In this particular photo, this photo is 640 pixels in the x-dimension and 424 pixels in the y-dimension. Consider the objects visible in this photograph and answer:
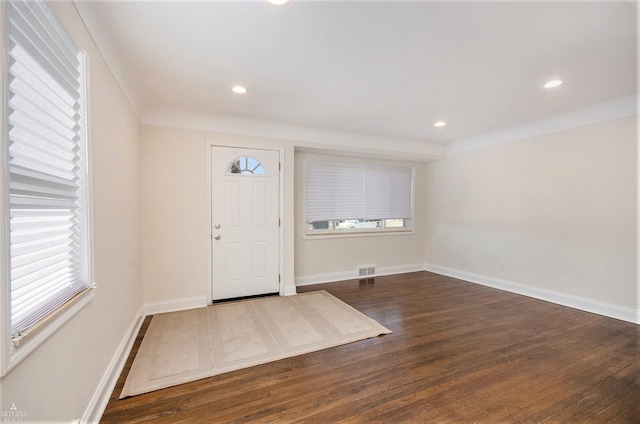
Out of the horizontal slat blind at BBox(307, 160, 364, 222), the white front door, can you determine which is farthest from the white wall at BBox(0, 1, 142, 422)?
the horizontal slat blind at BBox(307, 160, 364, 222)

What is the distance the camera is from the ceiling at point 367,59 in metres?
1.58

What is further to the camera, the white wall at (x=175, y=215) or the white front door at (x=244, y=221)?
the white front door at (x=244, y=221)

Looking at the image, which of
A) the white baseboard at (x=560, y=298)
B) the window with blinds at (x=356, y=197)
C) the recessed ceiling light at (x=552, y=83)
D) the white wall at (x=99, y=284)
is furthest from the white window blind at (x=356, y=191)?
the recessed ceiling light at (x=552, y=83)

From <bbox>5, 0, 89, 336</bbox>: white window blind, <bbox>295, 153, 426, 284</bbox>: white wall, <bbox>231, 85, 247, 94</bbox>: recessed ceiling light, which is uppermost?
<bbox>231, 85, 247, 94</bbox>: recessed ceiling light

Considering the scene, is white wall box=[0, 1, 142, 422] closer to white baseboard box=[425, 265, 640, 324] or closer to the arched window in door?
the arched window in door

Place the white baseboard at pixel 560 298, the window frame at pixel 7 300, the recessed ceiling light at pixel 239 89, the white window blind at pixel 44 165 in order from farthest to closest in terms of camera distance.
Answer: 1. the white baseboard at pixel 560 298
2. the recessed ceiling light at pixel 239 89
3. the white window blind at pixel 44 165
4. the window frame at pixel 7 300

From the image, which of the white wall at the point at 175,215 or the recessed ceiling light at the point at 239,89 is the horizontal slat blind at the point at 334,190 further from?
the recessed ceiling light at the point at 239,89

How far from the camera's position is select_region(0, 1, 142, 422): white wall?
1.05 metres

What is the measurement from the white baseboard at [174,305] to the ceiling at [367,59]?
220cm

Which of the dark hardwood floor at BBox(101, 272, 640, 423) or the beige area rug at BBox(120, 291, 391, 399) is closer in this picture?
the dark hardwood floor at BBox(101, 272, 640, 423)

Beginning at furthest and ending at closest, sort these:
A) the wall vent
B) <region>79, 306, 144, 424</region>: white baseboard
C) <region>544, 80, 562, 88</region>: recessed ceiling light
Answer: the wall vent, <region>544, 80, 562, 88</region>: recessed ceiling light, <region>79, 306, 144, 424</region>: white baseboard

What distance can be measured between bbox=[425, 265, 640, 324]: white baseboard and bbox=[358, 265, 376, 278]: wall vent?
1.48 m

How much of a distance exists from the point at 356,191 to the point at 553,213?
2817mm

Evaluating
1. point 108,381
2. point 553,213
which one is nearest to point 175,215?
point 108,381
